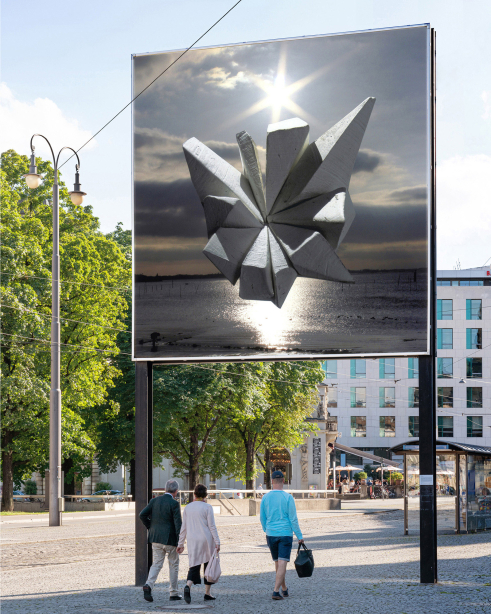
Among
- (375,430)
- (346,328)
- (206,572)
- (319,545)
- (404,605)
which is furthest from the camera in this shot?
(375,430)

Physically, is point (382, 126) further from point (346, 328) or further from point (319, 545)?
point (319, 545)

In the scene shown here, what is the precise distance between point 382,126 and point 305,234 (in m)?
2.04

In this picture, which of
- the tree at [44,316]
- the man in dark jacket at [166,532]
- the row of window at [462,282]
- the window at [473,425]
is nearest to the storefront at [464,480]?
the man in dark jacket at [166,532]

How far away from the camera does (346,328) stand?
1251 cm

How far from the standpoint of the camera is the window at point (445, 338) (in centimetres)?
9131

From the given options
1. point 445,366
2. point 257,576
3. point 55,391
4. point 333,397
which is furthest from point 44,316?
point 445,366

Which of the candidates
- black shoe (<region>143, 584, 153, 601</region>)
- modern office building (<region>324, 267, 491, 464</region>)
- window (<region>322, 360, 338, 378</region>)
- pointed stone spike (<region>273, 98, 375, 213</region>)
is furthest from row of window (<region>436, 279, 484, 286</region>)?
black shoe (<region>143, 584, 153, 601</region>)

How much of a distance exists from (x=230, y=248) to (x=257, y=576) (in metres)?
Answer: 5.83

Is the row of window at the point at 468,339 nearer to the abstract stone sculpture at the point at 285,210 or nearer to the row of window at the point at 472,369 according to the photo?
the row of window at the point at 472,369

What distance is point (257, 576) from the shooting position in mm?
14336

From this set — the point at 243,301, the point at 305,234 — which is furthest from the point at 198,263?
the point at 305,234

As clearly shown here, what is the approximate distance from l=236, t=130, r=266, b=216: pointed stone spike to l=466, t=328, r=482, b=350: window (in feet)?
270

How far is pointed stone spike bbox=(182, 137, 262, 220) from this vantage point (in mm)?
12812

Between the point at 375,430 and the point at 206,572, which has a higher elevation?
the point at 206,572
